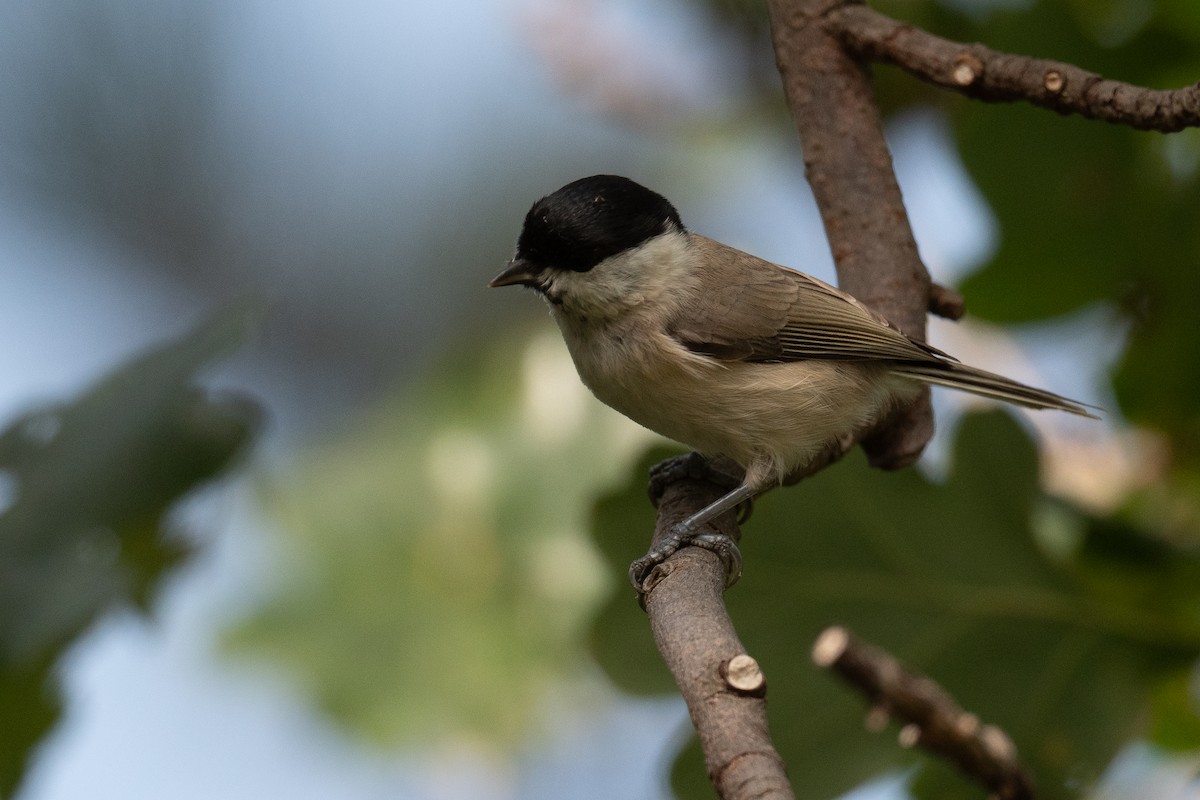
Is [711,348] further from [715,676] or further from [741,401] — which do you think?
[715,676]

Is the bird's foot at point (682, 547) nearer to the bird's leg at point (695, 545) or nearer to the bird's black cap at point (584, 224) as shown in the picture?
the bird's leg at point (695, 545)

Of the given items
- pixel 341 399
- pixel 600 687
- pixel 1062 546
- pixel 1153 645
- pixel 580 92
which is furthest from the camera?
pixel 341 399

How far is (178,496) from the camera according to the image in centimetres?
189

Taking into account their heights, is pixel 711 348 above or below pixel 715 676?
above

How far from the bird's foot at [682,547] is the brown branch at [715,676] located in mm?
79

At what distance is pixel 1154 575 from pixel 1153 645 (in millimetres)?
124

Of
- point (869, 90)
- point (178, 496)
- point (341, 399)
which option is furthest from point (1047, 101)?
point (341, 399)

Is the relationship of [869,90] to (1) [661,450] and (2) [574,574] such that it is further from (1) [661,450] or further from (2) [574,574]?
(2) [574,574]

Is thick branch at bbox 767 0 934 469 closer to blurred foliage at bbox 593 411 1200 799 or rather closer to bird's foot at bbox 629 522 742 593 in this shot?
blurred foliage at bbox 593 411 1200 799

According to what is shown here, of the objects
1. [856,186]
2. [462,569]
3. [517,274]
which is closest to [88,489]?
[517,274]

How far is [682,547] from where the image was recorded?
1859 millimetres

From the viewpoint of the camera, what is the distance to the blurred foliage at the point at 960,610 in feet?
7.19

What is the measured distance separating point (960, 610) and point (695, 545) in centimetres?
66

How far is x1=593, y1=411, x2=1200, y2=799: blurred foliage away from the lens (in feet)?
7.19
